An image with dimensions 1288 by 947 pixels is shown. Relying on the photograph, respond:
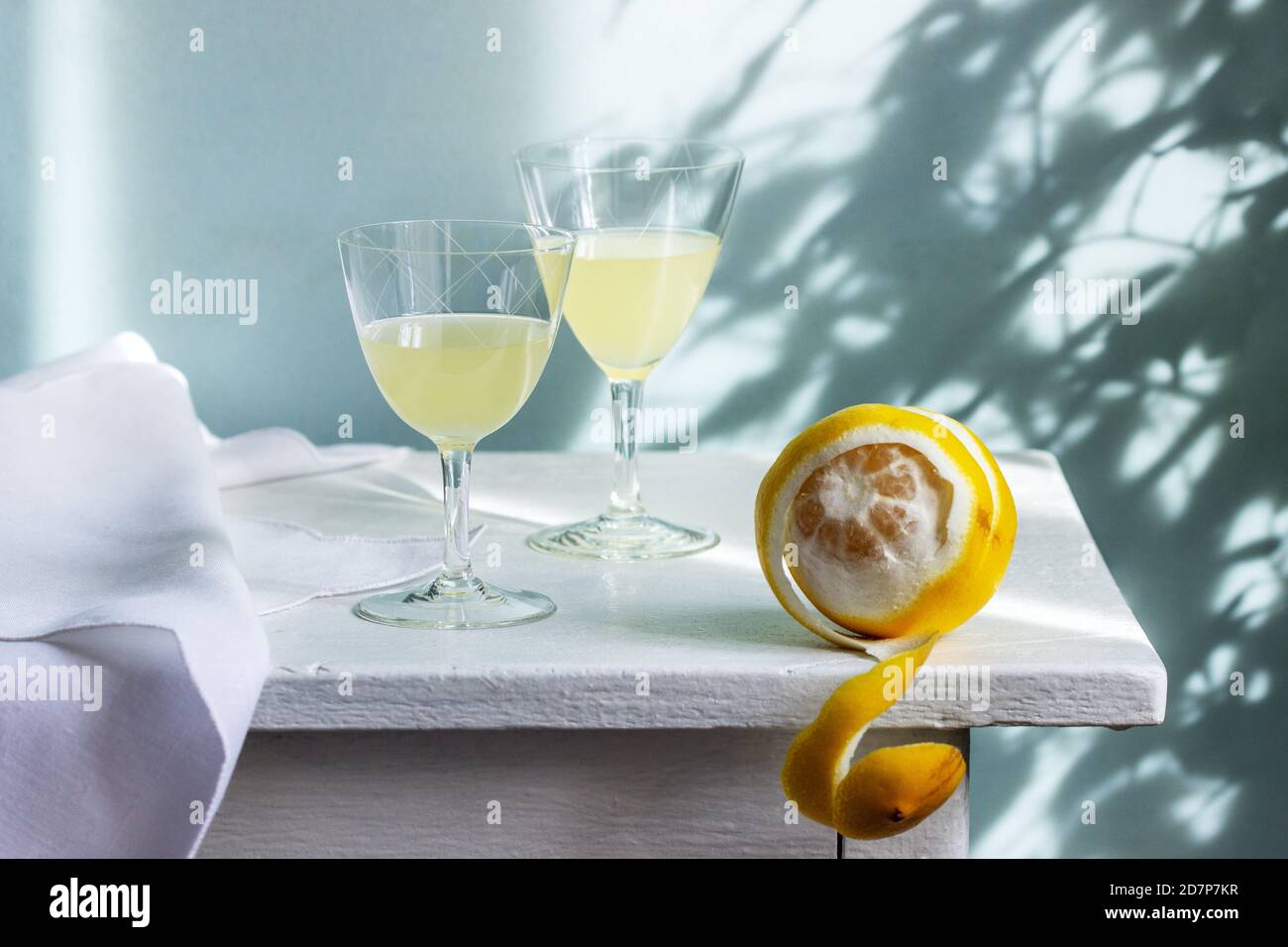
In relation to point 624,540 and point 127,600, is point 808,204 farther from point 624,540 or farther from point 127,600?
point 127,600

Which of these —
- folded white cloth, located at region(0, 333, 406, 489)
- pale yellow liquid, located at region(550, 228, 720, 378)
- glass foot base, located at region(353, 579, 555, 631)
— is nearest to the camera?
glass foot base, located at region(353, 579, 555, 631)

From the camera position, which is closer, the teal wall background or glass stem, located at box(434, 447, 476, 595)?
glass stem, located at box(434, 447, 476, 595)

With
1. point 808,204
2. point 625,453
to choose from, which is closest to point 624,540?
point 625,453

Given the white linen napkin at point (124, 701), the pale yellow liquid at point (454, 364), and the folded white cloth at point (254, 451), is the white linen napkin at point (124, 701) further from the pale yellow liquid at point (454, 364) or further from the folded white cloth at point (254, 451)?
the folded white cloth at point (254, 451)

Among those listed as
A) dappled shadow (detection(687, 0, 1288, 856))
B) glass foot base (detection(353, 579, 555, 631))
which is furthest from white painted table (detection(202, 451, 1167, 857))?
dappled shadow (detection(687, 0, 1288, 856))

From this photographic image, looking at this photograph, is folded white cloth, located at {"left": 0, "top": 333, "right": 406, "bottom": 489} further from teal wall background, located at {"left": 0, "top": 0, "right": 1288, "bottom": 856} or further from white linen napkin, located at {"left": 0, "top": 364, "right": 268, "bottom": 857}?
white linen napkin, located at {"left": 0, "top": 364, "right": 268, "bottom": 857}

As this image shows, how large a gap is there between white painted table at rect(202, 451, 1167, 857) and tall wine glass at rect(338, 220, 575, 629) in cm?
7

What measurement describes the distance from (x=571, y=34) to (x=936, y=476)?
2.52 feet

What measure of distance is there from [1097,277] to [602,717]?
0.86m

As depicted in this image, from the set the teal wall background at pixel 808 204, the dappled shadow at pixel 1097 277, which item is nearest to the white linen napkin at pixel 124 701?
the teal wall background at pixel 808 204

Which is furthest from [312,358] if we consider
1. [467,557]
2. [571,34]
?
[467,557]

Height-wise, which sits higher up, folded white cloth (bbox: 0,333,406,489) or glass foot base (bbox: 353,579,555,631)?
folded white cloth (bbox: 0,333,406,489)

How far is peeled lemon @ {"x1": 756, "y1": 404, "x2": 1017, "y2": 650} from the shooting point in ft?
2.65

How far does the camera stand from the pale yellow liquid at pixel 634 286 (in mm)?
1055
